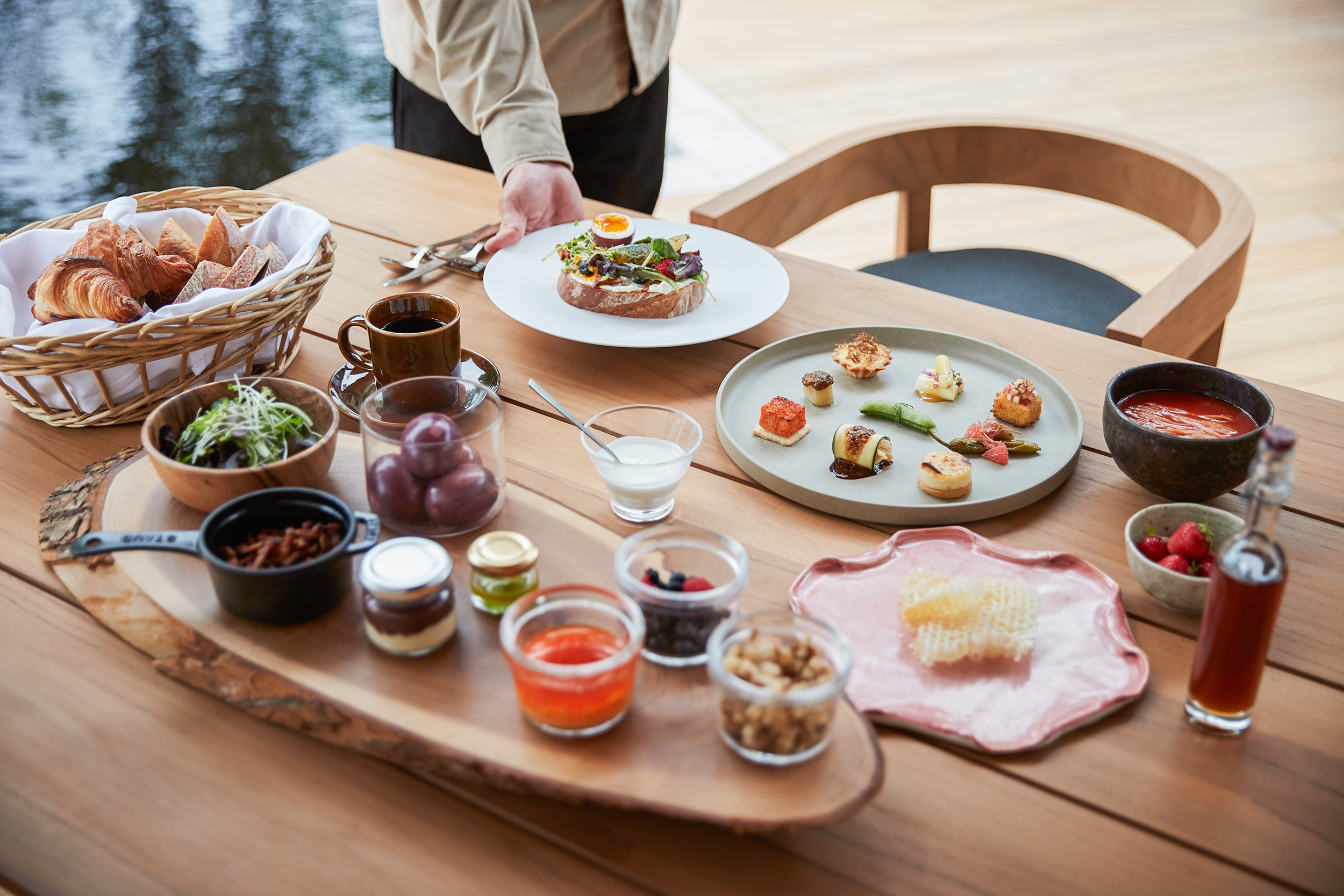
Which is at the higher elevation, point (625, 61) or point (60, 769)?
point (625, 61)

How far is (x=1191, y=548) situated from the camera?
1024 millimetres

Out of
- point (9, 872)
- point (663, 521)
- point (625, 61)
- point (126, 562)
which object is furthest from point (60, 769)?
point (625, 61)

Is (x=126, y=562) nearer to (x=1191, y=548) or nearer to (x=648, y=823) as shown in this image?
(x=648, y=823)

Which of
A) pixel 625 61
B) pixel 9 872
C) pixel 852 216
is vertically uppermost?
pixel 625 61

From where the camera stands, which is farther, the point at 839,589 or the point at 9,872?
the point at 839,589

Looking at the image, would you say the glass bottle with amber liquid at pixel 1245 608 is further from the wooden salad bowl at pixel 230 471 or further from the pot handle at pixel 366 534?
the wooden salad bowl at pixel 230 471

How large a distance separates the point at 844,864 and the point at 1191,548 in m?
0.51

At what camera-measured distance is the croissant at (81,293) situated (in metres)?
1.19

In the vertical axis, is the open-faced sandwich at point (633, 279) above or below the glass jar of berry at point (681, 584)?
above

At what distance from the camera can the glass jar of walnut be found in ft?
2.52

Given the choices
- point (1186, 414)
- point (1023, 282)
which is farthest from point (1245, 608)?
point (1023, 282)

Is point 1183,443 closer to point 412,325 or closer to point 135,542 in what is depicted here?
point 412,325

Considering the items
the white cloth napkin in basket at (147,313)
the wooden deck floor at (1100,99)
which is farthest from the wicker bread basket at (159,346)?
the wooden deck floor at (1100,99)

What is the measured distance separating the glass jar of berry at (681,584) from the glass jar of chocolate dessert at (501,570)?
8 centimetres
